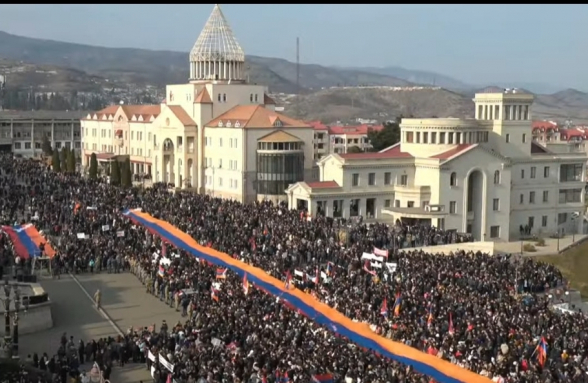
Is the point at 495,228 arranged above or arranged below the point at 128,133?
below

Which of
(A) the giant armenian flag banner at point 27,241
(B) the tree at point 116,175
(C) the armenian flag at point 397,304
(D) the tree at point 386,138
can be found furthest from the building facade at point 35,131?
(C) the armenian flag at point 397,304

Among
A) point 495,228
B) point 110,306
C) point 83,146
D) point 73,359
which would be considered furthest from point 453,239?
point 83,146

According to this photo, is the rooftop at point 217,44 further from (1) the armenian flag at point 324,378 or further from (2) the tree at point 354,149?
(1) the armenian flag at point 324,378

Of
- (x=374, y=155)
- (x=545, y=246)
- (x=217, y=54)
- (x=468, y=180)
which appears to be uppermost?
(x=217, y=54)

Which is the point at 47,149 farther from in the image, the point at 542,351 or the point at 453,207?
the point at 542,351

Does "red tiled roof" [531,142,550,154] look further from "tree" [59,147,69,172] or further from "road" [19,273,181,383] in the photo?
"tree" [59,147,69,172]

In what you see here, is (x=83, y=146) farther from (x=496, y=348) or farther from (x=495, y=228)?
(x=496, y=348)

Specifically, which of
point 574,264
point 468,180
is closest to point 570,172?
point 468,180

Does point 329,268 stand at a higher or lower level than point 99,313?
higher
